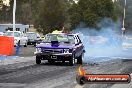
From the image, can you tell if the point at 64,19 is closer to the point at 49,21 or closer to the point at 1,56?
the point at 49,21

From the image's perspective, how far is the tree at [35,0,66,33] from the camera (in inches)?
3263

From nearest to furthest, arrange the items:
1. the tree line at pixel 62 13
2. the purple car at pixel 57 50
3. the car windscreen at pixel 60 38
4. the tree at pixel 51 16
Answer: the purple car at pixel 57 50, the car windscreen at pixel 60 38, the tree line at pixel 62 13, the tree at pixel 51 16

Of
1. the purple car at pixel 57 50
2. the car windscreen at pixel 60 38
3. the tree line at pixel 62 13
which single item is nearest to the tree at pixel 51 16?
the tree line at pixel 62 13

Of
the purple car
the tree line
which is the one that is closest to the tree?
the tree line

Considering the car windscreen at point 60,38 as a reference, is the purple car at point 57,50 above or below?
below

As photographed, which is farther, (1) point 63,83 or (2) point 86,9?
(2) point 86,9

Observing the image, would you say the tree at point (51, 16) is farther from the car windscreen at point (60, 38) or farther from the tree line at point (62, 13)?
the car windscreen at point (60, 38)

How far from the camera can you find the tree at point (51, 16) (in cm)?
8288

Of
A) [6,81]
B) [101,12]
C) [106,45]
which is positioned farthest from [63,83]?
[101,12]

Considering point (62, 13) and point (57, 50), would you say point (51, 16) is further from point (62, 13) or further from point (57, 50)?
point (57, 50)

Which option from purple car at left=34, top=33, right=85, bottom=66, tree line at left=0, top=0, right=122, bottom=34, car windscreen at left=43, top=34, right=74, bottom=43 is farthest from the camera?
tree line at left=0, top=0, right=122, bottom=34

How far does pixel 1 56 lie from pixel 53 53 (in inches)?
223

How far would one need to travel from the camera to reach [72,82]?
44.2ft

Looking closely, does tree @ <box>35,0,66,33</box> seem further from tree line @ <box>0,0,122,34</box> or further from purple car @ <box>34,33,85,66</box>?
purple car @ <box>34,33,85,66</box>
